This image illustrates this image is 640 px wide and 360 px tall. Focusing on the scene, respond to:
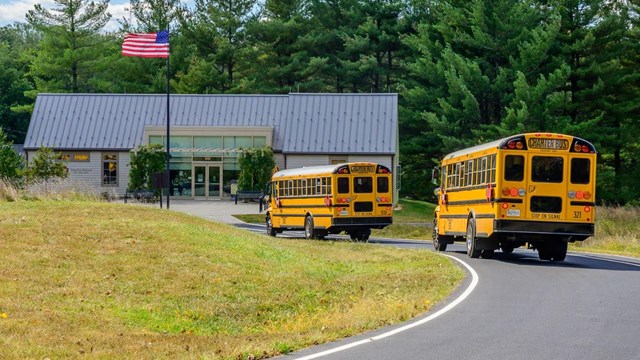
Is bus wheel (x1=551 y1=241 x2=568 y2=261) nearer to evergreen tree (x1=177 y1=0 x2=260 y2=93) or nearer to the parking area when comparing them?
the parking area

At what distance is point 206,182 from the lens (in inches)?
2544

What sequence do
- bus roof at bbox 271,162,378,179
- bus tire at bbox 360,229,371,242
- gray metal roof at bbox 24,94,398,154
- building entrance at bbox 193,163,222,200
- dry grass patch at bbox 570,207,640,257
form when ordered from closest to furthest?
1. dry grass patch at bbox 570,207,640,257
2. bus roof at bbox 271,162,378,179
3. bus tire at bbox 360,229,371,242
4. gray metal roof at bbox 24,94,398,154
5. building entrance at bbox 193,163,222,200

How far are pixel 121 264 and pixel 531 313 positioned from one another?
27.4ft

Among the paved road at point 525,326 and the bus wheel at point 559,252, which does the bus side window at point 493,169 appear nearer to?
the bus wheel at point 559,252

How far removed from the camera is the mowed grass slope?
11.9 meters

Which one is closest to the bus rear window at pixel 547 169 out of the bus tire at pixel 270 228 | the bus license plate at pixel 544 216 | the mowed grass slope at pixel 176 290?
the bus license plate at pixel 544 216

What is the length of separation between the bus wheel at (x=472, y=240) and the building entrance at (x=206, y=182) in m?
39.8

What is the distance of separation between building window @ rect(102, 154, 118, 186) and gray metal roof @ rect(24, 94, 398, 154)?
2.90 feet

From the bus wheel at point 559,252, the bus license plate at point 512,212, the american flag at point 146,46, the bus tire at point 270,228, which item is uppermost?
the american flag at point 146,46

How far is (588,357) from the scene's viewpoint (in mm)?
10391

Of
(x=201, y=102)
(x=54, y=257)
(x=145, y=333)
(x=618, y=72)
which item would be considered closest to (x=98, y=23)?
(x=201, y=102)

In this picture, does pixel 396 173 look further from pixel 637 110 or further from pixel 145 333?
pixel 145 333

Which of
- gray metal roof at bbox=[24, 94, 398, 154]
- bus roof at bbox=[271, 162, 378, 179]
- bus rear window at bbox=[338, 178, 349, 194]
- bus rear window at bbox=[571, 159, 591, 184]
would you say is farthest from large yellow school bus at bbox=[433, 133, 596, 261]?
gray metal roof at bbox=[24, 94, 398, 154]

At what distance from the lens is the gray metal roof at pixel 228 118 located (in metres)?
62.4
